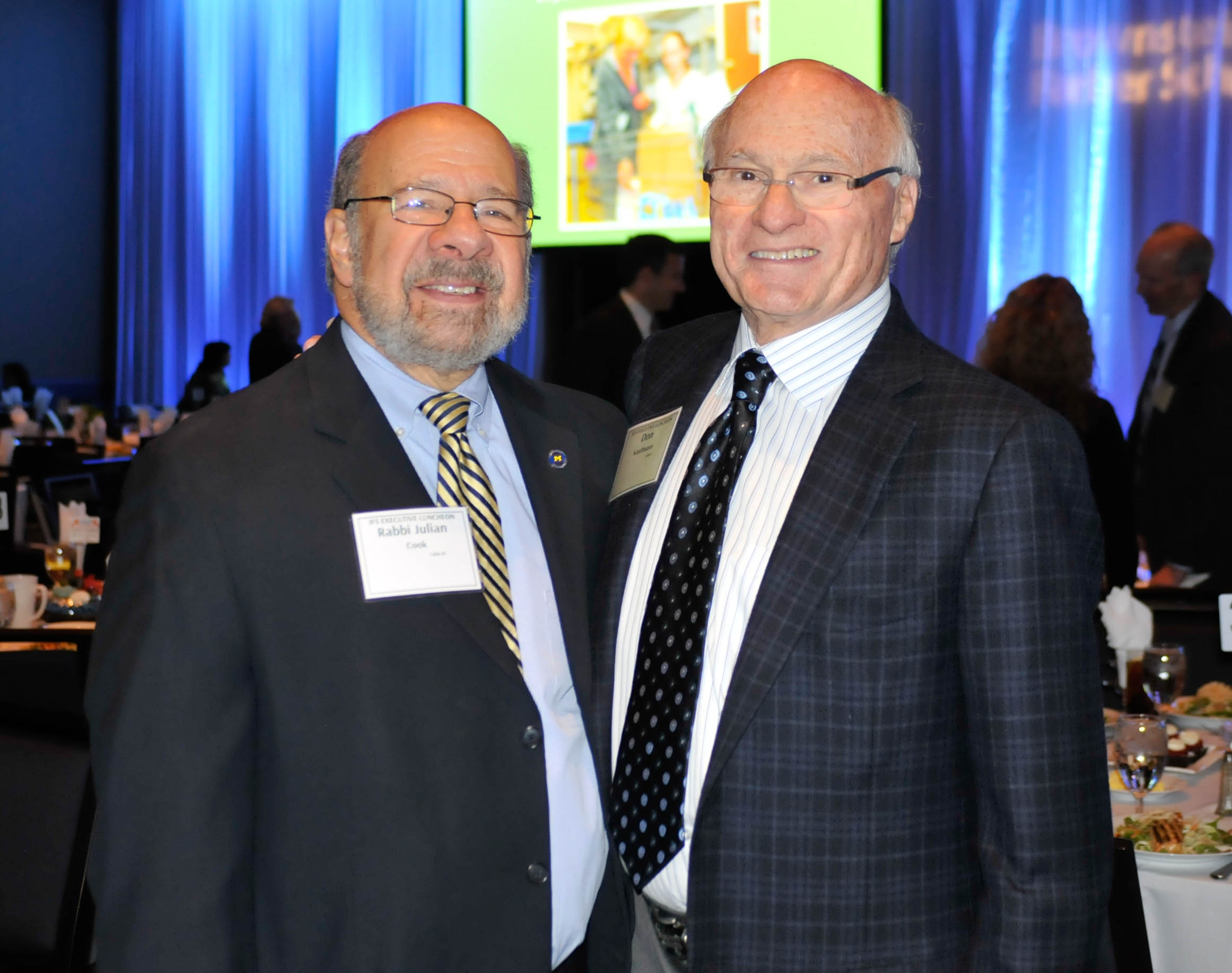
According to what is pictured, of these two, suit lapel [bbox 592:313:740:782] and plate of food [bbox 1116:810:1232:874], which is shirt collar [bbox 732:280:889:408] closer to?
suit lapel [bbox 592:313:740:782]

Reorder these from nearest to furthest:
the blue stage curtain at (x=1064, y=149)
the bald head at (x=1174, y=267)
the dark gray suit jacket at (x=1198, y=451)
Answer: the dark gray suit jacket at (x=1198, y=451) → the bald head at (x=1174, y=267) → the blue stage curtain at (x=1064, y=149)

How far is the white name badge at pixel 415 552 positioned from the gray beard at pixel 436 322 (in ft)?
0.84

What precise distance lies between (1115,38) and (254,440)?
7.53 metres

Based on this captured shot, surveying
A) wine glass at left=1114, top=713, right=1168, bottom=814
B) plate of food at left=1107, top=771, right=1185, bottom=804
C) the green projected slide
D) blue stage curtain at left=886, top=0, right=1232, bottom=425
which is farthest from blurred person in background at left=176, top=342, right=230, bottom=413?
wine glass at left=1114, top=713, right=1168, bottom=814

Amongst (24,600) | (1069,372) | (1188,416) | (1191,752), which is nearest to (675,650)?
(1191,752)

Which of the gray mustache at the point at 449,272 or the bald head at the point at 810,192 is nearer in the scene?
the bald head at the point at 810,192

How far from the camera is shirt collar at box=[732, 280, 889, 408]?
1.70 m

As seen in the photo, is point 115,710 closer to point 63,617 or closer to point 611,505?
point 611,505

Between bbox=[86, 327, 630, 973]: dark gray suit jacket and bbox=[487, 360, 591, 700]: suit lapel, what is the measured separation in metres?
0.15

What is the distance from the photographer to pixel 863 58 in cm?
803

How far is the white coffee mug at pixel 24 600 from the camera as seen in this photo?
4363 millimetres

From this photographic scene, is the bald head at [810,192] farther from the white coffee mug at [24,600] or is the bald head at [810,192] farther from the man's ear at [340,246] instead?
the white coffee mug at [24,600]

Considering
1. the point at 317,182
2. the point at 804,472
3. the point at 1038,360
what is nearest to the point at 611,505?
the point at 804,472

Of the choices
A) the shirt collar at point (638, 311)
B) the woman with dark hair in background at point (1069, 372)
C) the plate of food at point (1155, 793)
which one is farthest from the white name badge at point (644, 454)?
the shirt collar at point (638, 311)
